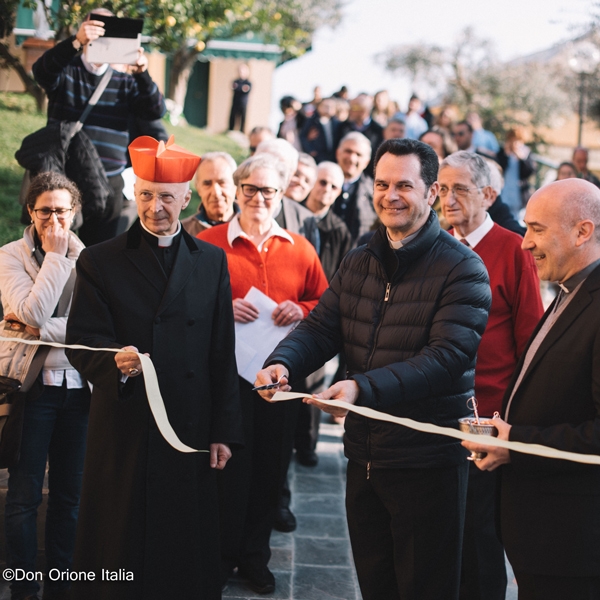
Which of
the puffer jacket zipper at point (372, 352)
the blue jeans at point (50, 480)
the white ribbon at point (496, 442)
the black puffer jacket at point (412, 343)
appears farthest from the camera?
the blue jeans at point (50, 480)

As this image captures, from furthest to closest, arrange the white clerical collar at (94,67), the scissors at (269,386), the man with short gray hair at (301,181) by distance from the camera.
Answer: the man with short gray hair at (301,181) → the white clerical collar at (94,67) → the scissors at (269,386)

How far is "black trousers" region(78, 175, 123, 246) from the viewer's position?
6133 millimetres

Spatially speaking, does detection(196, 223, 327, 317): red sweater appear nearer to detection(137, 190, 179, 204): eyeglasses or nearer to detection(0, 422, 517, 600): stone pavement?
detection(137, 190, 179, 204): eyeglasses

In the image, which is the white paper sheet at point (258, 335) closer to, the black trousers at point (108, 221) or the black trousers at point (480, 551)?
the black trousers at point (480, 551)

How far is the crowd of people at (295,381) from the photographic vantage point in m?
2.85

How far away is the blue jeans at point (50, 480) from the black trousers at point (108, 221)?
216 cm

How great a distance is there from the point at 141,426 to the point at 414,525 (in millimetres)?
1286

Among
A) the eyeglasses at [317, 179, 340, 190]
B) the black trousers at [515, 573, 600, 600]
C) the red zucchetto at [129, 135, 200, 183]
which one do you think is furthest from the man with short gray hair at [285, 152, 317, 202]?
the black trousers at [515, 573, 600, 600]

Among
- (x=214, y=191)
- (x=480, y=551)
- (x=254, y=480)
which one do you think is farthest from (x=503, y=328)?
(x=214, y=191)

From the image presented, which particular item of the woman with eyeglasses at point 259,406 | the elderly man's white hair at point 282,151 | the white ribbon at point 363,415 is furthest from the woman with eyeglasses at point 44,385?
the elderly man's white hair at point 282,151

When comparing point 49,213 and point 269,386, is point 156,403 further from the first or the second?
point 49,213

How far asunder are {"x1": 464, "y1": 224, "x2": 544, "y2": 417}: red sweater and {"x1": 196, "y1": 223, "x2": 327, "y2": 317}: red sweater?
1.12m

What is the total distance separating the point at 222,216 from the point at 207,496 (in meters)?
2.20

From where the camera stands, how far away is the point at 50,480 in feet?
14.1
